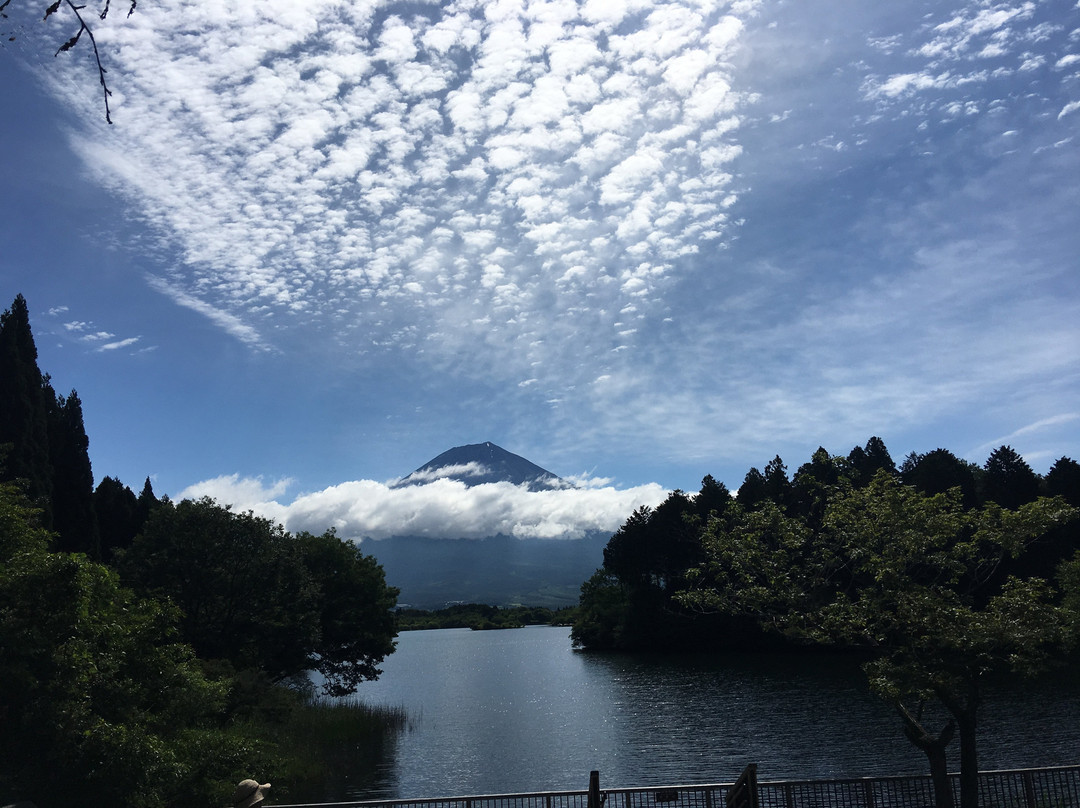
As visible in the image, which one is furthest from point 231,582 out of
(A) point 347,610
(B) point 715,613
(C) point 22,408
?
(B) point 715,613

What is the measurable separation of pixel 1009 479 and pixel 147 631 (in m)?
75.4

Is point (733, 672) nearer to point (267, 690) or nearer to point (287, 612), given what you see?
point (287, 612)

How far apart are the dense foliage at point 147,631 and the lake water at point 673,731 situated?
5.61 metres

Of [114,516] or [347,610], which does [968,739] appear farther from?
[114,516]

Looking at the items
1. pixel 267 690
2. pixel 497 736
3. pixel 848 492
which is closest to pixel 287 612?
Answer: pixel 267 690

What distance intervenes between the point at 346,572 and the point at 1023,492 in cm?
6197

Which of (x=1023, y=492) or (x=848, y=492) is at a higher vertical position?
(x=1023, y=492)

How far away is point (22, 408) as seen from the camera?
138 ft

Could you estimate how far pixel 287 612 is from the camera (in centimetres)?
3881

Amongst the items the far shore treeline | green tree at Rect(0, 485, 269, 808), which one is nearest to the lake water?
the far shore treeline

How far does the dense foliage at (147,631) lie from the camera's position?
41.0ft

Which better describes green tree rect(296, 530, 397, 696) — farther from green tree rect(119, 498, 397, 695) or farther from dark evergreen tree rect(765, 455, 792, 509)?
dark evergreen tree rect(765, 455, 792, 509)

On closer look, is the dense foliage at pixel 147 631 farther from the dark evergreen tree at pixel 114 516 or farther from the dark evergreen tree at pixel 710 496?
the dark evergreen tree at pixel 710 496

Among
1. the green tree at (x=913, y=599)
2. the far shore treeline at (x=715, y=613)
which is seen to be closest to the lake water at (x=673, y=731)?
the far shore treeline at (x=715, y=613)
